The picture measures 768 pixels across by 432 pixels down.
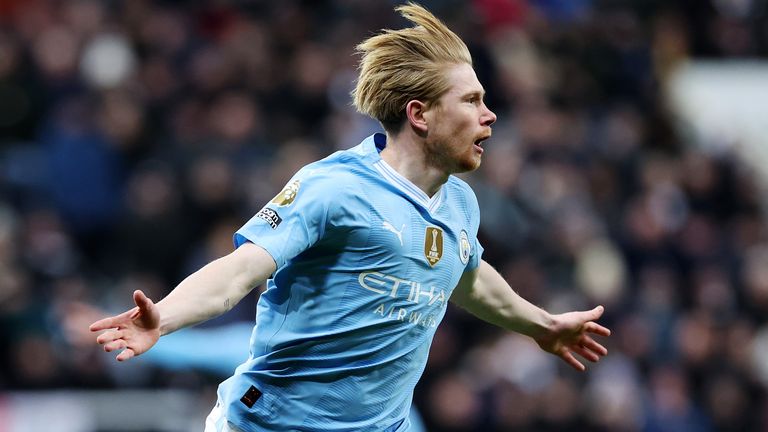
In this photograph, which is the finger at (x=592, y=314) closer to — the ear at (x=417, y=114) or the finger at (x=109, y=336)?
the ear at (x=417, y=114)

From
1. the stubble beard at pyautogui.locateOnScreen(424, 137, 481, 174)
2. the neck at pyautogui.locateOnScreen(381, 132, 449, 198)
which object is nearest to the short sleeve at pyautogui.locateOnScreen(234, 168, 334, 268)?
the neck at pyautogui.locateOnScreen(381, 132, 449, 198)

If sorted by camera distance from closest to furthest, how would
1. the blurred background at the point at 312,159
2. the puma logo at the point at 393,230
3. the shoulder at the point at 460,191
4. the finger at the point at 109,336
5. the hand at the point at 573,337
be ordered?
the finger at the point at 109,336 → the puma logo at the point at 393,230 → the shoulder at the point at 460,191 → the hand at the point at 573,337 → the blurred background at the point at 312,159

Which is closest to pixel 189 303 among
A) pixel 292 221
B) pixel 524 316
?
pixel 292 221

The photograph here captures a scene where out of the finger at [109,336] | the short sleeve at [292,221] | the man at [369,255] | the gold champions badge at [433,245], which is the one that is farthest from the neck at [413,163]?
the finger at [109,336]

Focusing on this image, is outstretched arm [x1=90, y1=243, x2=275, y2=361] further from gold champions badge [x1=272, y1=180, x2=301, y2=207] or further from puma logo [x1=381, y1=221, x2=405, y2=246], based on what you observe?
puma logo [x1=381, y1=221, x2=405, y2=246]

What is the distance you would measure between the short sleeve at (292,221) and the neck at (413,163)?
1.22 feet

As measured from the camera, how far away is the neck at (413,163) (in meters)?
5.02

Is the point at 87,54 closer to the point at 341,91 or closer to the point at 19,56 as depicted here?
the point at 19,56

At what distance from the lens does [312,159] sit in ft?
36.6

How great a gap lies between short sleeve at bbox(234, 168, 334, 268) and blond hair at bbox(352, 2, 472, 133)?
466 mm

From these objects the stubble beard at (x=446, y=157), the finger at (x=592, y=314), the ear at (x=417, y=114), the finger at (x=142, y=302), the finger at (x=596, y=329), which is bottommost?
the finger at (x=596, y=329)

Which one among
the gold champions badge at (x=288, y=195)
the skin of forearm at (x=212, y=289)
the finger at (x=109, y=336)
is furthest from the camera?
the gold champions badge at (x=288, y=195)

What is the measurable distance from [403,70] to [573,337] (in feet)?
4.86

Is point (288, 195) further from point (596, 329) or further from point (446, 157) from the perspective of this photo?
point (596, 329)
